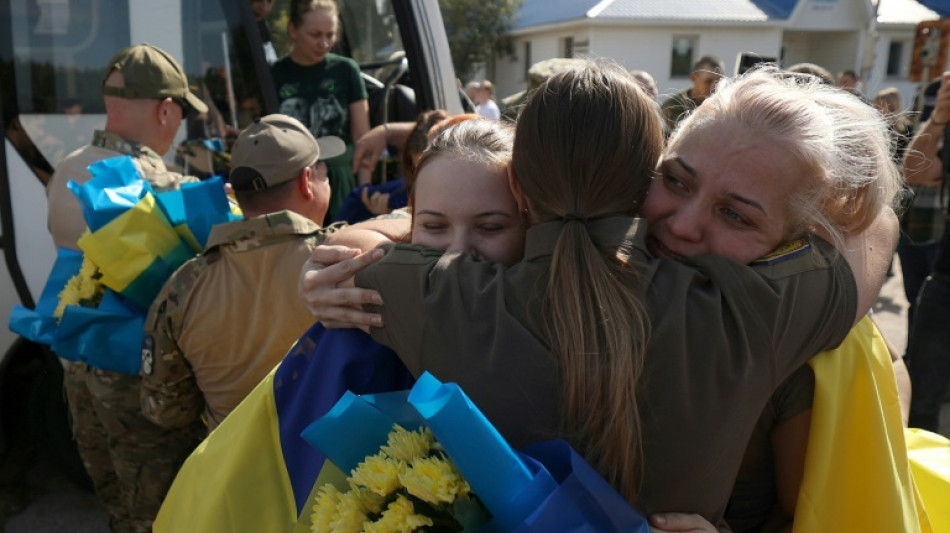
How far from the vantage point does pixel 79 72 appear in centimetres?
334

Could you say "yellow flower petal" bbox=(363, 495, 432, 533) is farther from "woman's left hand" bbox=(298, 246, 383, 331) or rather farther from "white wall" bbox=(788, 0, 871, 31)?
"white wall" bbox=(788, 0, 871, 31)

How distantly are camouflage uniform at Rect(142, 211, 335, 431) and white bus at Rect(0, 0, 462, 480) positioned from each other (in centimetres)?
128

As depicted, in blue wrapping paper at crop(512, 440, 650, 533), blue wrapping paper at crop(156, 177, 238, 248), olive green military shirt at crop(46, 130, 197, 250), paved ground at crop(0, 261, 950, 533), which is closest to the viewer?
blue wrapping paper at crop(512, 440, 650, 533)

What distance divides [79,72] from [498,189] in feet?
8.82

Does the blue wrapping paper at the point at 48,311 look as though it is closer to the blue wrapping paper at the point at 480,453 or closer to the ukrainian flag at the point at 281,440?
Result: the ukrainian flag at the point at 281,440

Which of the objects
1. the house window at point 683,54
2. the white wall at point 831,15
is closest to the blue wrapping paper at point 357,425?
the house window at point 683,54

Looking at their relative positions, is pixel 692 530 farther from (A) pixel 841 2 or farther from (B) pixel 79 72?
(A) pixel 841 2

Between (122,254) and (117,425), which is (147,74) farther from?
(117,425)

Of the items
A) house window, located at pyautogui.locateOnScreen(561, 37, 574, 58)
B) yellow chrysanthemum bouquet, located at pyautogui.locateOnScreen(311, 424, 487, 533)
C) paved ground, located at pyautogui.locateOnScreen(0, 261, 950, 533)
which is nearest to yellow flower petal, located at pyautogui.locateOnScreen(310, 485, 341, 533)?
yellow chrysanthemum bouquet, located at pyautogui.locateOnScreen(311, 424, 487, 533)

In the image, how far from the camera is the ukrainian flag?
4.47 feet

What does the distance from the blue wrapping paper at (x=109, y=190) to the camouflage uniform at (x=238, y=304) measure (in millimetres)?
321

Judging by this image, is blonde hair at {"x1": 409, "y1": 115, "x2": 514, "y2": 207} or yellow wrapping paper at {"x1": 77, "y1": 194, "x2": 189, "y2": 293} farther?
yellow wrapping paper at {"x1": 77, "y1": 194, "x2": 189, "y2": 293}

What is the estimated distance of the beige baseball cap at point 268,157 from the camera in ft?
7.86

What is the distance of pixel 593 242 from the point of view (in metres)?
1.15
